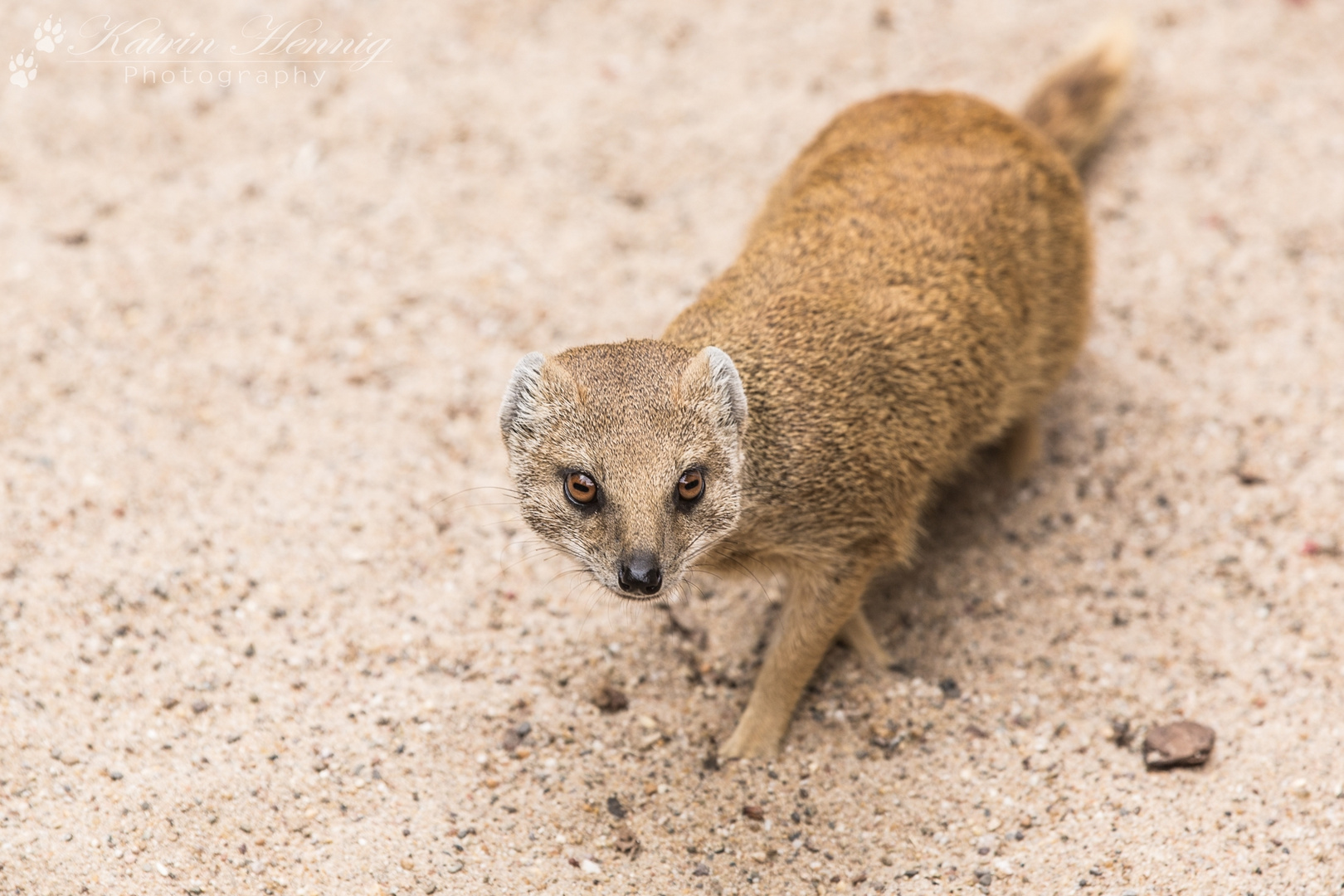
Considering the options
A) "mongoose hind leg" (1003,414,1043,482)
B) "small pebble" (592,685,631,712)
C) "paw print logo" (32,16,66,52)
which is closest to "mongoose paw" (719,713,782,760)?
"small pebble" (592,685,631,712)

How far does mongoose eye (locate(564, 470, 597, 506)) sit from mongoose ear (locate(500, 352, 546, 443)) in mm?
227

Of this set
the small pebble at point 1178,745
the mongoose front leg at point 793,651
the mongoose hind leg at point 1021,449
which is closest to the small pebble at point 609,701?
the mongoose front leg at point 793,651

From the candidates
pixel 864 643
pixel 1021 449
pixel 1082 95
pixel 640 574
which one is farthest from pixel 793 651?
pixel 1082 95

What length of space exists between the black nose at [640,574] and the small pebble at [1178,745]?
6.11ft

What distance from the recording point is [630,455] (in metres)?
3.17

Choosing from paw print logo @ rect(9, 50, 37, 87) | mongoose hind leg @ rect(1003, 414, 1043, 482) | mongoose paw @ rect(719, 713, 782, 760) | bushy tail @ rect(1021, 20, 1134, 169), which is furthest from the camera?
paw print logo @ rect(9, 50, 37, 87)

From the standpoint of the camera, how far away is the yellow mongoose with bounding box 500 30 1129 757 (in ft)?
10.7

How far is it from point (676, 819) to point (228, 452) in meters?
2.32

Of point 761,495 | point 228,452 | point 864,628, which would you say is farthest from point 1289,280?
point 228,452

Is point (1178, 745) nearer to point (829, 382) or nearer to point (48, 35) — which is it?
point (829, 382)

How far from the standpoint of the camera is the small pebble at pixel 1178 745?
3.79m

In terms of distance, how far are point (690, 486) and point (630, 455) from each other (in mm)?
208

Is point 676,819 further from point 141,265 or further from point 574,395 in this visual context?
point 141,265

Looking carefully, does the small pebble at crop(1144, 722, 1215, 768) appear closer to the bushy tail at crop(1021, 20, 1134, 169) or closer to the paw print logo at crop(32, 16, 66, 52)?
the bushy tail at crop(1021, 20, 1134, 169)
